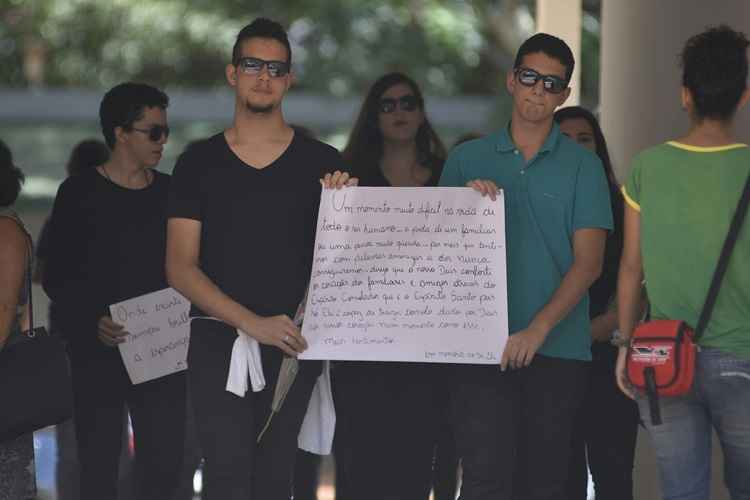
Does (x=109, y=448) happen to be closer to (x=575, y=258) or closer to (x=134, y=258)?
(x=134, y=258)

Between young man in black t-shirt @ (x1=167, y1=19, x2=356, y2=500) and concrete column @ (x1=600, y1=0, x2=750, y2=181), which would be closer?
young man in black t-shirt @ (x1=167, y1=19, x2=356, y2=500)

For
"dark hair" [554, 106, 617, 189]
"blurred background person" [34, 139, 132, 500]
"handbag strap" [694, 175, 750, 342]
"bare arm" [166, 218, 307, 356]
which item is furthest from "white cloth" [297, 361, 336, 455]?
"blurred background person" [34, 139, 132, 500]

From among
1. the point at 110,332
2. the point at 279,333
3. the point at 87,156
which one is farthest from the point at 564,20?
the point at 279,333

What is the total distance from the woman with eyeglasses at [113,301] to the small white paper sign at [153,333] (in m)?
0.04

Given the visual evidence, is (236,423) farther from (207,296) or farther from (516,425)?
(516,425)

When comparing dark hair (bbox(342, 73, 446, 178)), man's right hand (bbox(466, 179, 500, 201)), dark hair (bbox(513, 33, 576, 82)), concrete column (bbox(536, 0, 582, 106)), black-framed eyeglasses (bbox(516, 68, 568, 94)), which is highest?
concrete column (bbox(536, 0, 582, 106))

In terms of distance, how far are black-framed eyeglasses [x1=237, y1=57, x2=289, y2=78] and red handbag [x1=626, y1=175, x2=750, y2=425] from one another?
1617 mm

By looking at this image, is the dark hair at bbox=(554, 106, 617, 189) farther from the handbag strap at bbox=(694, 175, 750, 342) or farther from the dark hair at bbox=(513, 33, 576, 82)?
the handbag strap at bbox=(694, 175, 750, 342)

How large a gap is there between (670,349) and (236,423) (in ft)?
5.14

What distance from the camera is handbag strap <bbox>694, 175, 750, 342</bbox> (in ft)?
15.1

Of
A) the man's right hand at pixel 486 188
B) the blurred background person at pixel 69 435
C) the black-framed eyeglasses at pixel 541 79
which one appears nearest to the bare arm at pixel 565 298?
the man's right hand at pixel 486 188

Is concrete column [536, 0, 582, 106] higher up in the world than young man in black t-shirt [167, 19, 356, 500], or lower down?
higher up

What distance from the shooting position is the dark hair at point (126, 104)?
6.75 m

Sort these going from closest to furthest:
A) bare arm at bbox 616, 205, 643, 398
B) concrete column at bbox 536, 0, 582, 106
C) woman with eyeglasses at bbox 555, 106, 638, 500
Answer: bare arm at bbox 616, 205, 643, 398 → woman with eyeglasses at bbox 555, 106, 638, 500 → concrete column at bbox 536, 0, 582, 106
